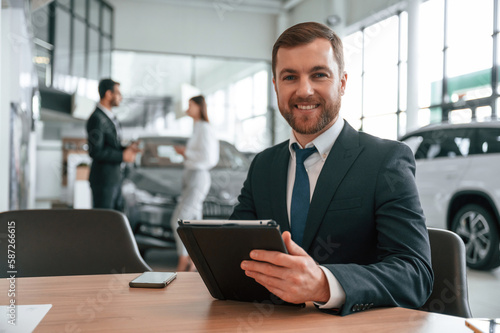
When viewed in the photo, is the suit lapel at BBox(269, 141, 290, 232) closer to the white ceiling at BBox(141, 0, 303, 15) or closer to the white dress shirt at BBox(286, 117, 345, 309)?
the white dress shirt at BBox(286, 117, 345, 309)

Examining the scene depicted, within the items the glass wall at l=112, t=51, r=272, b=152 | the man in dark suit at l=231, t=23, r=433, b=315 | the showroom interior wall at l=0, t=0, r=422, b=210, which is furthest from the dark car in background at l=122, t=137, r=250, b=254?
the showroom interior wall at l=0, t=0, r=422, b=210

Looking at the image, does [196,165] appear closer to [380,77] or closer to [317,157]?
[317,157]

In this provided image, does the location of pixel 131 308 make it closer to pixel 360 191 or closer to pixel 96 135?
pixel 360 191

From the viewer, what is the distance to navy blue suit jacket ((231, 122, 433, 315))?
3.38 feet

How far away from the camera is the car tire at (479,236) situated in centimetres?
400

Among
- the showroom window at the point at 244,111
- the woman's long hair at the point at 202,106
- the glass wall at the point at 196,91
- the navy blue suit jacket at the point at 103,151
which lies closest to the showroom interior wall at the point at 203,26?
the glass wall at the point at 196,91

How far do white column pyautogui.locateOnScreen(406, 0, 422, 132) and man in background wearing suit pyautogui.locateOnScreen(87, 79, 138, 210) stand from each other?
5378 mm

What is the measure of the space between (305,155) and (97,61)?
984 cm

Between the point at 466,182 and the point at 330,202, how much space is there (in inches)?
142

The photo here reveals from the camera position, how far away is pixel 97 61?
10.3 meters

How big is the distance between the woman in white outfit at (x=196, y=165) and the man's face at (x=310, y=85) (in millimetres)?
2528

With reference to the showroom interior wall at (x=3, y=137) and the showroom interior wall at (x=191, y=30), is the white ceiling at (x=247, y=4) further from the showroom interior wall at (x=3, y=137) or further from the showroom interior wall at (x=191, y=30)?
the showroom interior wall at (x=3, y=137)

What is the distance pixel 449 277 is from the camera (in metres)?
1.27

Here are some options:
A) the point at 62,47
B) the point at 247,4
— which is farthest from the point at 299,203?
the point at 247,4
